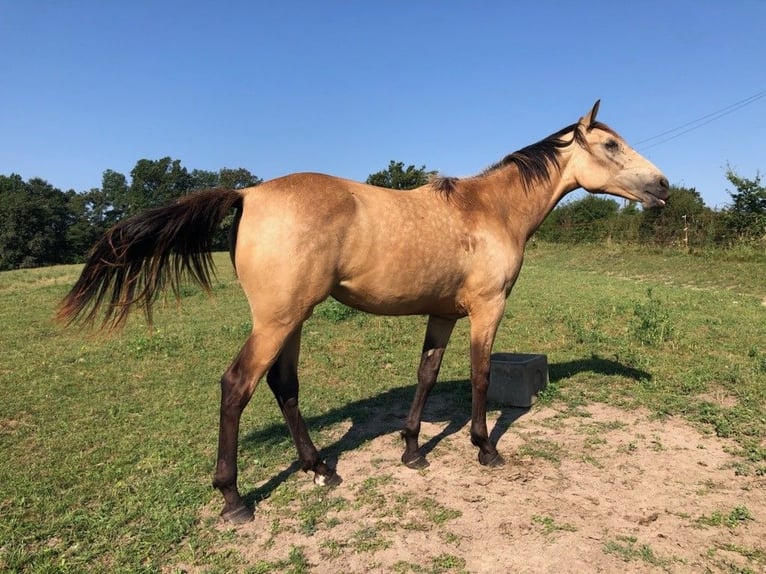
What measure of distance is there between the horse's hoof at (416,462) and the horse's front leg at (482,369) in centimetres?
41

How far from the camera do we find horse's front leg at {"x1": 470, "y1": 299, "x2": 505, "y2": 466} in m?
3.83

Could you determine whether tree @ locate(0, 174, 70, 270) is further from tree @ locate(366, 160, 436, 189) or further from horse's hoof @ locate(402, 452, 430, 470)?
horse's hoof @ locate(402, 452, 430, 470)

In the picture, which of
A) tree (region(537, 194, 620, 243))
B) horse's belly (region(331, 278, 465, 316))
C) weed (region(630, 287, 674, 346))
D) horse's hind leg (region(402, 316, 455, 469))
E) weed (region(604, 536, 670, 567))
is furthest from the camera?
tree (region(537, 194, 620, 243))

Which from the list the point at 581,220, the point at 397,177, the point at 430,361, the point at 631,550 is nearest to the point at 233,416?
the point at 430,361

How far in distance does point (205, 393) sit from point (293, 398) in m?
2.48

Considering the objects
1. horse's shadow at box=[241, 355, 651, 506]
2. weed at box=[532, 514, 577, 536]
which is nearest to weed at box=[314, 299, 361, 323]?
horse's shadow at box=[241, 355, 651, 506]

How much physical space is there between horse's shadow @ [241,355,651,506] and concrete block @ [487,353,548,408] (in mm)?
106

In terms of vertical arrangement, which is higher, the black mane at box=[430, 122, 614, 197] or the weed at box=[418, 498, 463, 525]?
the black mane at box=[430, 122, 614, 197]

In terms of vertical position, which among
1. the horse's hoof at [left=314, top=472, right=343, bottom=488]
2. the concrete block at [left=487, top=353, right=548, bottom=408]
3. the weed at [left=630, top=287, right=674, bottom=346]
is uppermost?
the weed at [left=630, top=287, right=674, bottom=346]

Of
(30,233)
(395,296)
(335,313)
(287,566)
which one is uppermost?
(30,233)

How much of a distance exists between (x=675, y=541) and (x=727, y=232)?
60.0ft

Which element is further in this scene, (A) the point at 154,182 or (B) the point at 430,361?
(A) the point at 154,182

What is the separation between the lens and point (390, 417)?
4977 millimetres

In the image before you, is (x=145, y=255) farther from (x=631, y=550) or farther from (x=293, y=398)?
(x=631, y=550)
